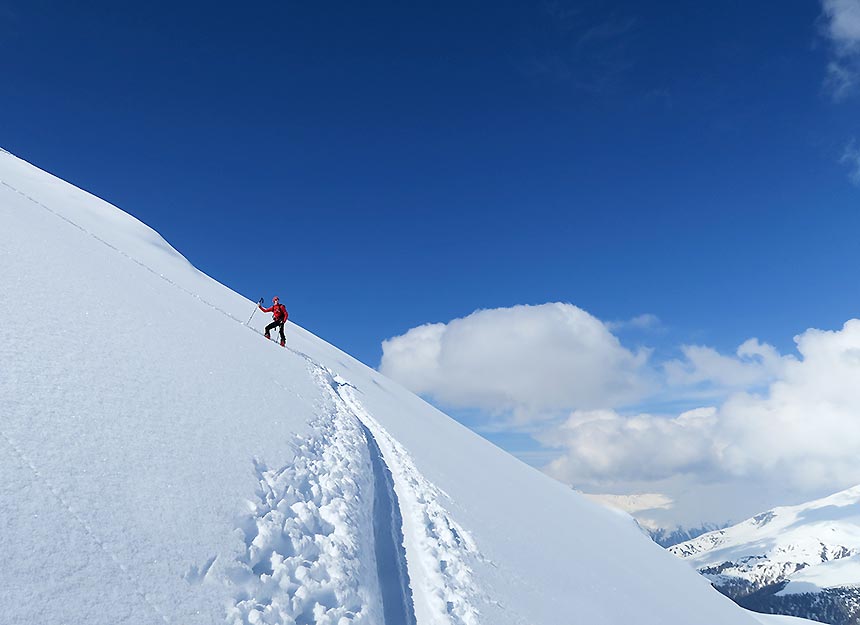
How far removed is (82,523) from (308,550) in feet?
11.6

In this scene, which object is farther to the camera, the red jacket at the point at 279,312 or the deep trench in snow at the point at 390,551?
the red jacket at the point at 279,312

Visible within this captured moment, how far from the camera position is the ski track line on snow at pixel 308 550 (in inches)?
278

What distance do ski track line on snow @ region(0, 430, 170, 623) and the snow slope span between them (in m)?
0.02

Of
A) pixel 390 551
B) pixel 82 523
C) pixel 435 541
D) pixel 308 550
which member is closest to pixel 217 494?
pixel 308 550

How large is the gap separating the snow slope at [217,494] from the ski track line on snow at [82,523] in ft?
0.08

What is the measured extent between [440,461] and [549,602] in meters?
6.87

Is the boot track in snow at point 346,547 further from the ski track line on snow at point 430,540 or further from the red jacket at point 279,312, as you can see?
the red jacket at point 279,312

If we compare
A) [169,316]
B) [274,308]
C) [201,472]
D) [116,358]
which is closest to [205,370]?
[116,358]

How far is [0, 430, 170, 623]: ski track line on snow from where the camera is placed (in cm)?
575

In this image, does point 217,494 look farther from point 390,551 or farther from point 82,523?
point 390,551

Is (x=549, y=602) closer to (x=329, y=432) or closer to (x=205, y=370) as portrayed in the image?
(x=329, y=432)

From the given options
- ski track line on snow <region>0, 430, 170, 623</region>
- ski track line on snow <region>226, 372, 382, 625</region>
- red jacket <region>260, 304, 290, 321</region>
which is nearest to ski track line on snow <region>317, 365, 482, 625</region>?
ski track line on snow <region>226, 372, 382, 625</region>

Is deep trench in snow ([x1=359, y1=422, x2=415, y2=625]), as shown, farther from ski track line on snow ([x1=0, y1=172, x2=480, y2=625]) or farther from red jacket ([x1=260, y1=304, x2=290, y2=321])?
red jacket ([x1=260, y1=304, x2=290, y2=321])

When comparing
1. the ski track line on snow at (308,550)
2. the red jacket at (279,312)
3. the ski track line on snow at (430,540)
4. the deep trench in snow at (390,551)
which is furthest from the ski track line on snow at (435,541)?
the red jacket at (279,312)
